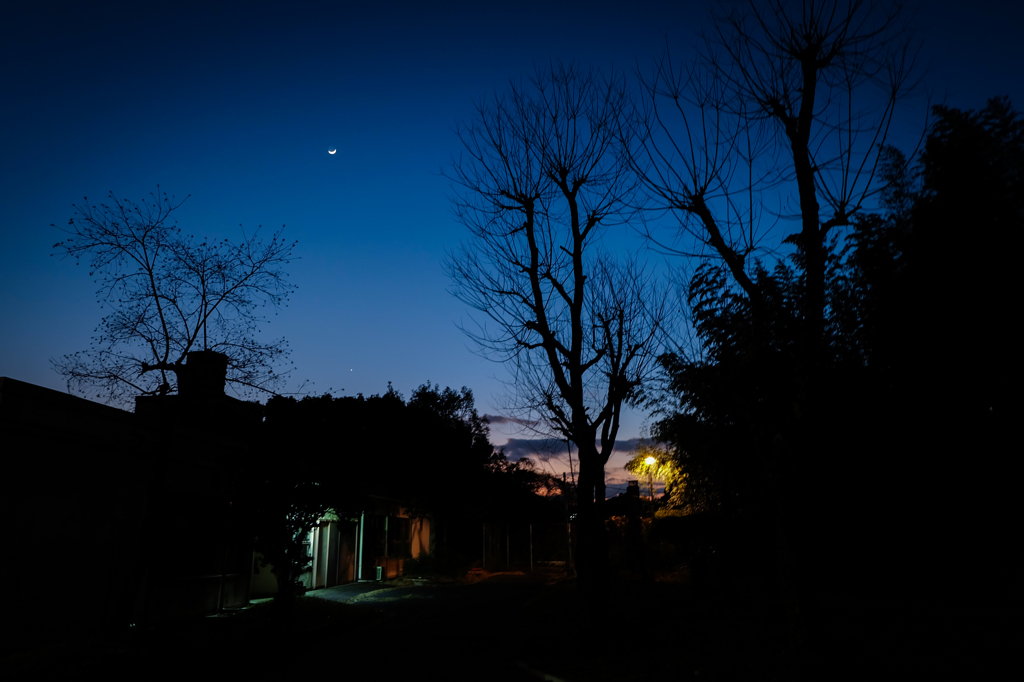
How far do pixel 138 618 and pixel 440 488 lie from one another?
17.3 metres

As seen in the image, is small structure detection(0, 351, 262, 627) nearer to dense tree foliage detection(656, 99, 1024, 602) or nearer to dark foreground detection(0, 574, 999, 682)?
dark foreground detection(0, 574, 999, 682)

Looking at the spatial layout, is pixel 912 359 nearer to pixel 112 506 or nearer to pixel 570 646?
pixel 570 646

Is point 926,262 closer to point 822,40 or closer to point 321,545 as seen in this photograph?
point 822,40

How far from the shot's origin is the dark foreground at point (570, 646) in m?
6.68

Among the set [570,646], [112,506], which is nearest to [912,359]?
[570,646]

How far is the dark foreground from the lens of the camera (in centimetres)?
668

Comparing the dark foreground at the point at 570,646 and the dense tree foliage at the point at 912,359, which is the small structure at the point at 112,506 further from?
the dense tree foliage at the point at 912,359

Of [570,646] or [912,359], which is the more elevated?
[912,359]

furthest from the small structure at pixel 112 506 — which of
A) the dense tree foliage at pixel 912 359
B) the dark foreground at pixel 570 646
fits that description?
the dense tree foliage at pixel 912 359

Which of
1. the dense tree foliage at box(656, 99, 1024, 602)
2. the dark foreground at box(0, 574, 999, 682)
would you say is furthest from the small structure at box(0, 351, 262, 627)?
the dense tree foliage at box(656, 99, 1024, 602)

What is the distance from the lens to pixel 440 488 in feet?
93.8

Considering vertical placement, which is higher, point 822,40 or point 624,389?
point 822,40

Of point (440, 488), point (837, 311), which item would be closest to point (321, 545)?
point (440, 488)

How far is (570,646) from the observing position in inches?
383
